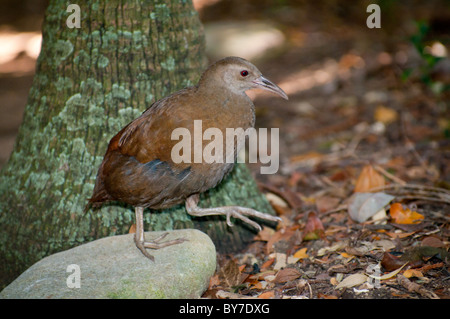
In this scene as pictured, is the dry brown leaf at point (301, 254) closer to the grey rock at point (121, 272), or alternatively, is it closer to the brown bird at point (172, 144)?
the grey rock at point (121, 272)

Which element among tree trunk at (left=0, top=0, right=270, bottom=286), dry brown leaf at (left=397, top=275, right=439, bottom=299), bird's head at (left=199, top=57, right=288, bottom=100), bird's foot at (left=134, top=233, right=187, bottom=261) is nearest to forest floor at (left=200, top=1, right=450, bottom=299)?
dry brown leaf at (left=397, top=275, right=439, bottom=299)

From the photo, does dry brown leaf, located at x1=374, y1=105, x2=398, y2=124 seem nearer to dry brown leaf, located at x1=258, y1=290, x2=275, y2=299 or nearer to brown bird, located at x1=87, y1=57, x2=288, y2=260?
brown bird, located at x1=87, y1=57, x2=288, y2=260

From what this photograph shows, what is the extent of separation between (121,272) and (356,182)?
210cm

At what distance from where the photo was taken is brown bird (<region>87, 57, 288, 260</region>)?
3189 millimetres

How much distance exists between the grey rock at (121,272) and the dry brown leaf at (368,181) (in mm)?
1446

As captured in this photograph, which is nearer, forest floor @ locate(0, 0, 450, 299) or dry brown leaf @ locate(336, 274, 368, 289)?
dry brown leaf @ locate(336, 274, 368, 289)

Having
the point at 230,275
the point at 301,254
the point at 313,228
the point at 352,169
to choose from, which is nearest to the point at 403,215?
the point at 313,228

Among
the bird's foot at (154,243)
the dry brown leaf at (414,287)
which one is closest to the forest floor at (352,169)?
the dry brown leaf at (414,287)

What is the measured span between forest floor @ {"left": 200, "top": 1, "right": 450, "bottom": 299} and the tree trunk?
99 centimetres

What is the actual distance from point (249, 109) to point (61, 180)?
1.52 meters

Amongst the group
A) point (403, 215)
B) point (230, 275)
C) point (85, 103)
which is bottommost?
point (230, 275)

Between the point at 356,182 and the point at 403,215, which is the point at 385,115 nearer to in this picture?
the point at 356,182

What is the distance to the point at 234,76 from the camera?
3.35 meters

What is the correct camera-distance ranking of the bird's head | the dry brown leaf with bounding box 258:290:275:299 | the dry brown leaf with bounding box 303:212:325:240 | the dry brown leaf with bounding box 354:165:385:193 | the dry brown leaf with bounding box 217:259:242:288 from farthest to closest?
the dry brown leaf with bounding box 354:165:385:193, the dry brown leaf with bounding box 303:212:325:240, the dry brown leaf with bounding box 217:259:242:288, the bird's head, the dry brown leaf with bounding box 258:290:275:299
